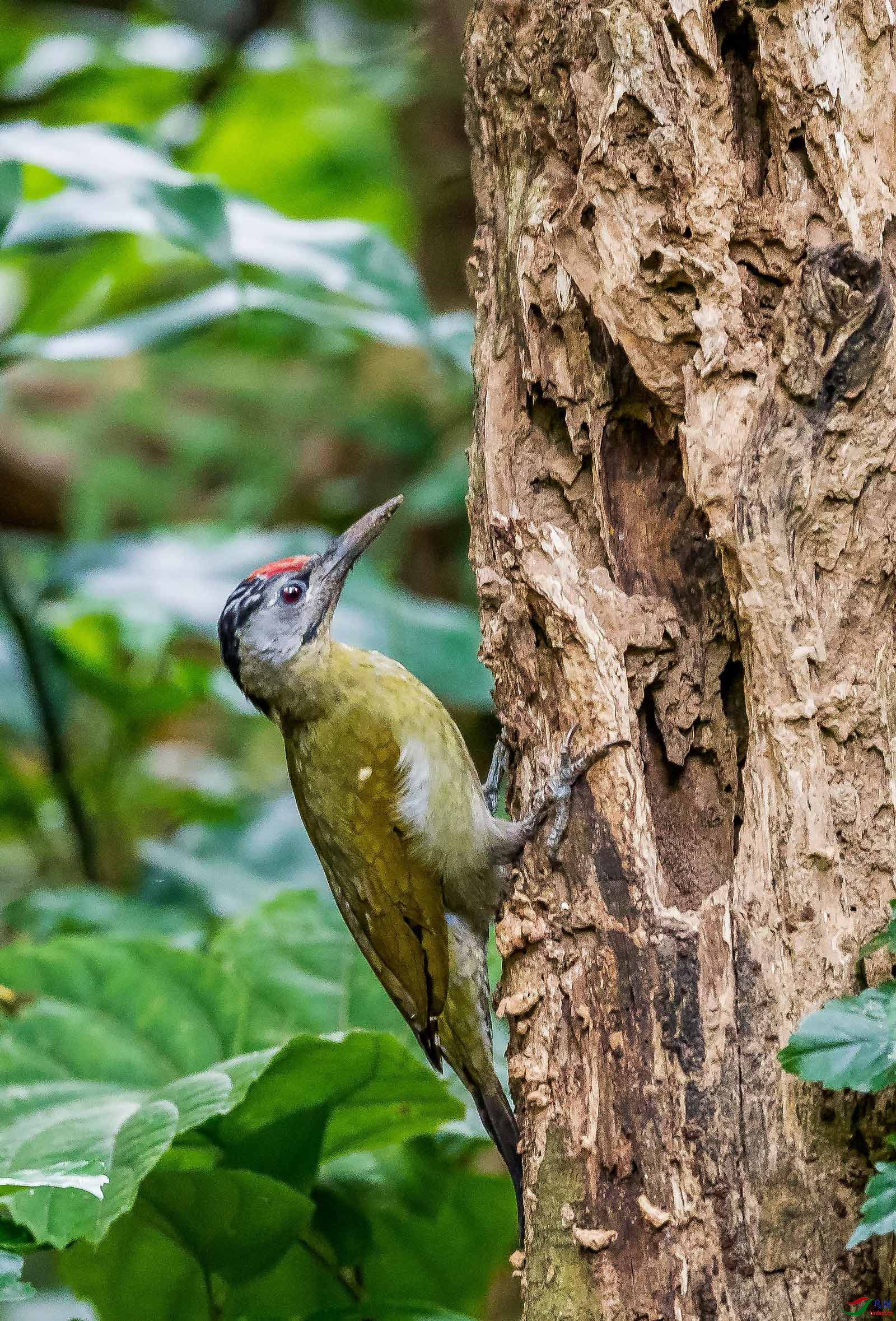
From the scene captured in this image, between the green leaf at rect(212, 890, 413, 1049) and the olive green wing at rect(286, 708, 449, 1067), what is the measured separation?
76mm

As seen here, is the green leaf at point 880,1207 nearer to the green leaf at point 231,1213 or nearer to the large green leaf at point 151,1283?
the green leaf at point 231,1213

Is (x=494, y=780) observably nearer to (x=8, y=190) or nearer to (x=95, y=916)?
(x=95, y=916)

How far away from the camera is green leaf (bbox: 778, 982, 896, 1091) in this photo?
1.64 meters

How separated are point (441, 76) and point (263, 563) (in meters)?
2.73

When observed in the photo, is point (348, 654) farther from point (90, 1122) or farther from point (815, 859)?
point (815, 859)

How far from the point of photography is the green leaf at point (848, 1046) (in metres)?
1.64

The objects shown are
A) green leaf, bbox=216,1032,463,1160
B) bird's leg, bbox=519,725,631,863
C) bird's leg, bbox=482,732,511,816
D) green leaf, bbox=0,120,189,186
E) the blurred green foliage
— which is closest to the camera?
bird's leg, bbox=519,725,631,863

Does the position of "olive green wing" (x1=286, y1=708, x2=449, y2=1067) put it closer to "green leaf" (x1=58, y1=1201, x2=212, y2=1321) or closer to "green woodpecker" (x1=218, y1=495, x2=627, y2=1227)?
"green woodpecker" (x1=218, y1=495, x2=627, y2=1227)

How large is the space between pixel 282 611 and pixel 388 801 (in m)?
0.59

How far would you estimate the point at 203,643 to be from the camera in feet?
20.3

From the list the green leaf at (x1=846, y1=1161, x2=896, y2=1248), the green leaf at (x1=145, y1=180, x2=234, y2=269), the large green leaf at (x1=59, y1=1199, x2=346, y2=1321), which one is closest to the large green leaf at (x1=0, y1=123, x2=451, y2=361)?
the green leaf at (x1=145, y1=180, x2=234, y2=269)

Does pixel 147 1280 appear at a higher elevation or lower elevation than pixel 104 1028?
lower

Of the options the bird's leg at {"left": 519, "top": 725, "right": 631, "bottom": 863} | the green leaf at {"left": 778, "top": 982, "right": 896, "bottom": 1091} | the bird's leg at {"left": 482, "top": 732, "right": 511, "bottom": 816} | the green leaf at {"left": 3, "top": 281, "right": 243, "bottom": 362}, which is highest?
the green leaf at {"left": 3, "top": 281, "right": 243, "bottom": 362}

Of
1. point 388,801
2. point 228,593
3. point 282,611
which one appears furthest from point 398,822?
point 228,593
